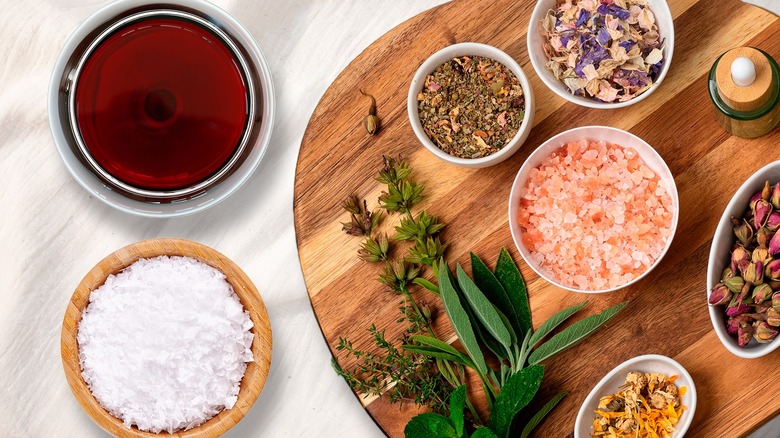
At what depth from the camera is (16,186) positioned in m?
1.80

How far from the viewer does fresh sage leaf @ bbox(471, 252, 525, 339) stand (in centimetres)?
149

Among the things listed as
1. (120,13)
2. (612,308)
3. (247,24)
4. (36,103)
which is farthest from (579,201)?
(36,103)

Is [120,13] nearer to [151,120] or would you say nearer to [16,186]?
[151,120]

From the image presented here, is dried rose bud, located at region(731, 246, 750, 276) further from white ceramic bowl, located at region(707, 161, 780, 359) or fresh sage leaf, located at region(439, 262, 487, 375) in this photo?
fresh sage leaf, located at region(439, 262, 487, 375)

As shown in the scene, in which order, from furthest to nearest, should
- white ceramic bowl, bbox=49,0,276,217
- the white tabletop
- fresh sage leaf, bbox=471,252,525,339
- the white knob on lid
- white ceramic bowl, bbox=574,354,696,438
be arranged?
1. the white tabletop
2. white ceramic bowl, bbox=49,0,276,217
3. fresh sage leaf, bbox=471,252,525,339
4. white ceramic bowl, bbox=574,354,696,438
5. the white knob on lid

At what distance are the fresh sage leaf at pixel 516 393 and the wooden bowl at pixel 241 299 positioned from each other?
46 centimetres

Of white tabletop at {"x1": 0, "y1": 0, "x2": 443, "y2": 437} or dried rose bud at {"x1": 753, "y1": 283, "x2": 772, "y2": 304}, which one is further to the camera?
white tabletop at {"x1": 0, "y1": 0, "x2": 443, "y2": 437}

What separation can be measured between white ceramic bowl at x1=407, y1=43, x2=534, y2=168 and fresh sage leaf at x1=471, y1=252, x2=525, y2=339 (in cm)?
18

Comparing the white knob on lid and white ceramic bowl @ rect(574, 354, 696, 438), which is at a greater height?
the white knob on lid

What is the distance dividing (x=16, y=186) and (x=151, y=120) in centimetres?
41

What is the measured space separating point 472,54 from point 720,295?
587mm

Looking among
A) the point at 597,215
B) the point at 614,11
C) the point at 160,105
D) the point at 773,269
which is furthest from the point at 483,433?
the point at 160,105

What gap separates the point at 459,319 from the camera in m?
1.44

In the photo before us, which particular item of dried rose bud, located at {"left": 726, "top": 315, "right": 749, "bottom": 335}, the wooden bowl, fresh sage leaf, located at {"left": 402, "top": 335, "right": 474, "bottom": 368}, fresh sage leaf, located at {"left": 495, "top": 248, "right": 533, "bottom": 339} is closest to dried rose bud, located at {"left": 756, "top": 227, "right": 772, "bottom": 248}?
dried rose bud, located at {"left": 726, "top": 315, "right": 749, "bottom": 335}
